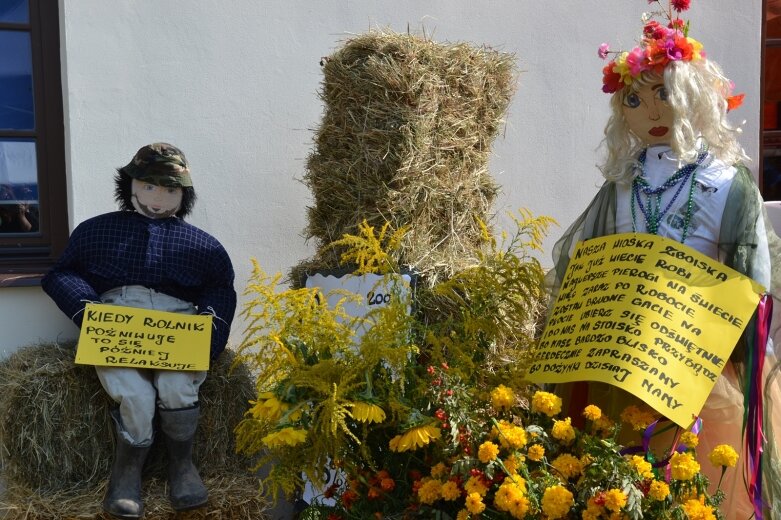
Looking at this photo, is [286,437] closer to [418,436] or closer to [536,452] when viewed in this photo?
[418,436]

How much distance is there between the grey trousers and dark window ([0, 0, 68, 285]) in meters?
0.83

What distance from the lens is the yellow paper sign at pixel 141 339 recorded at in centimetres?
307

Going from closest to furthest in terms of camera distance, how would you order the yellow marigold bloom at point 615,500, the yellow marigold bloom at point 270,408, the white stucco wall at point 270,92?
1. the yellow marigold bloom at point 615,500
2. the yellow marigold bloom at point 270,408
3. the white stucco wall at point 270,92

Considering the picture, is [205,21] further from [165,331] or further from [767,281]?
[767,281]

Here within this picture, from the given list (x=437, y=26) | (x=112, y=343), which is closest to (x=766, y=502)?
(x=112, y=343)

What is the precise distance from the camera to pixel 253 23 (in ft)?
12.9

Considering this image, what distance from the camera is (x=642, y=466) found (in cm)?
224

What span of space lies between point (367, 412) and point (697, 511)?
0.82 m

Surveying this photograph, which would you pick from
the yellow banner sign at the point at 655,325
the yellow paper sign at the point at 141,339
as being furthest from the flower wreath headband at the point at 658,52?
the yellow paper sign at the point at 141,339

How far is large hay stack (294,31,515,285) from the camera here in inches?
129

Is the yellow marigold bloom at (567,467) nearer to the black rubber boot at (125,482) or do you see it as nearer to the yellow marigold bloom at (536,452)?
the yellow marigold bloom at (536,452)

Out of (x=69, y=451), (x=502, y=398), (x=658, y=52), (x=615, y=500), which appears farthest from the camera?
(x=69, y=451)

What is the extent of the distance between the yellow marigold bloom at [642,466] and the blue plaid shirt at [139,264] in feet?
5.10

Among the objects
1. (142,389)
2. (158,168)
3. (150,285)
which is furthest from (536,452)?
(158,168)
